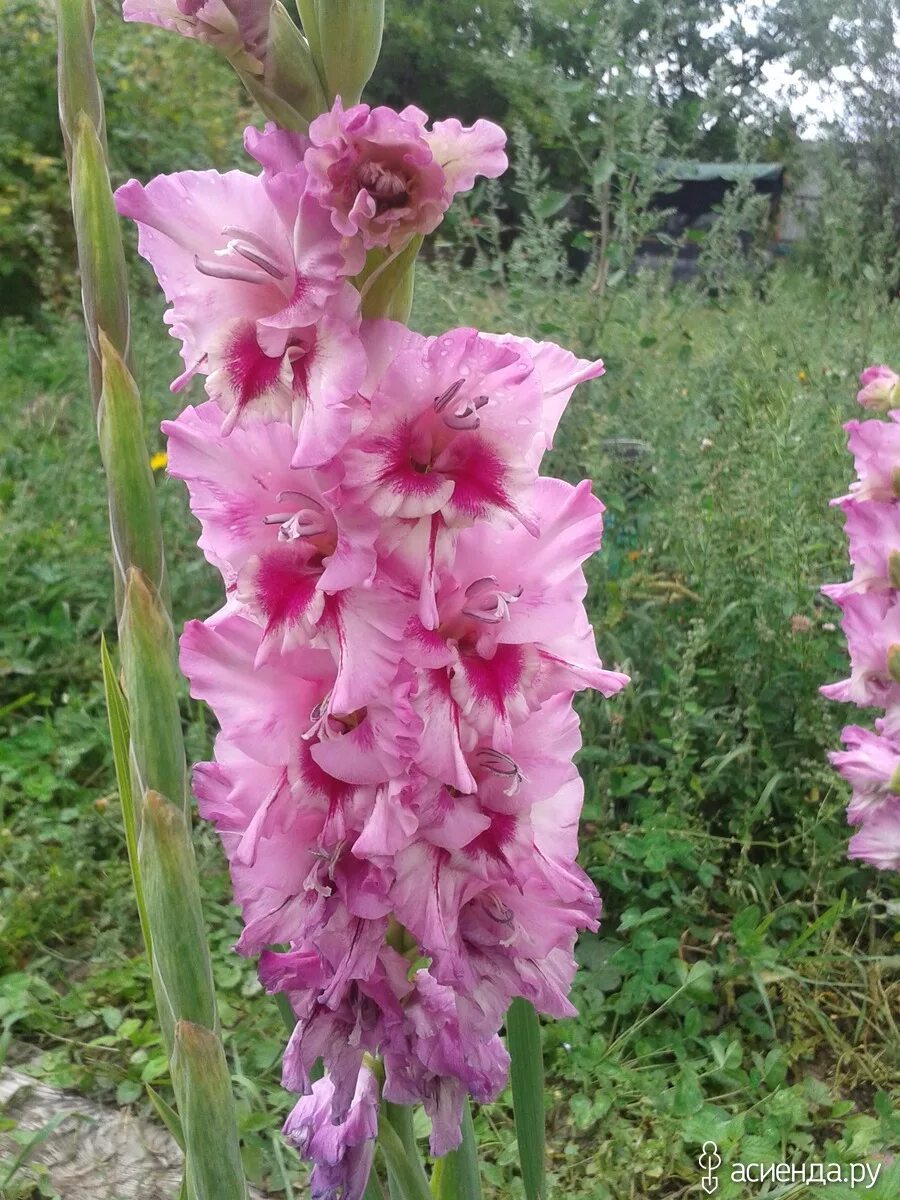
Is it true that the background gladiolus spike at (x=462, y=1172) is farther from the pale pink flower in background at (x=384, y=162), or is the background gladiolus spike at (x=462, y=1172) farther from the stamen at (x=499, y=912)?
the pale pink flower in background at (x=384, y=162)

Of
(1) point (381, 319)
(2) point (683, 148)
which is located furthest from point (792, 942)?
(2) point (683, 148)

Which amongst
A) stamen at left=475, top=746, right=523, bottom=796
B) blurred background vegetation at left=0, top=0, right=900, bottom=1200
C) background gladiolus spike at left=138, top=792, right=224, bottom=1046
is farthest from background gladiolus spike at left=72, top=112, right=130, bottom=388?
blurred background vegetation at left=0, top=0, right=900, bottom=1200

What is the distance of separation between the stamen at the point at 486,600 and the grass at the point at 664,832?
97cm

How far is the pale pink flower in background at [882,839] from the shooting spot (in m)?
1.38

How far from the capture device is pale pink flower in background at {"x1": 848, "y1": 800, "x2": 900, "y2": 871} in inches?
54.4

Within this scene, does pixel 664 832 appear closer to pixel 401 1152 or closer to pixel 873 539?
pixel 873 539

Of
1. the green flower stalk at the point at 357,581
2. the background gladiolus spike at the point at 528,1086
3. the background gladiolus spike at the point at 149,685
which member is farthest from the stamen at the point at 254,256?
the background gladiolus spike at the point at 528,1086

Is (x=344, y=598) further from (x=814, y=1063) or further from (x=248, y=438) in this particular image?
(x=814, y=1063)

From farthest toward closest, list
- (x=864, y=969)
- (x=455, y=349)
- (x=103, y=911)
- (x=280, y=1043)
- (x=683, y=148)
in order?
(x=683, y=148)
(x=103, y=911)
(x=864, y=969)
(x=280, y=1043)
(x=455, y=349)

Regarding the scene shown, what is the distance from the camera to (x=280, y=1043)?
167 centimetres

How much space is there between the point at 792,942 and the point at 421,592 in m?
1.45

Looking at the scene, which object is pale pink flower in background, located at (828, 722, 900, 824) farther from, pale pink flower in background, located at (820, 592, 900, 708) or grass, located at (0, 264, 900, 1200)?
grass, located at (0, 264, 900, 1200)

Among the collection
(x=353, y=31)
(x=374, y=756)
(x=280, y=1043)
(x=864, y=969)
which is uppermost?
(x=353, y=31)

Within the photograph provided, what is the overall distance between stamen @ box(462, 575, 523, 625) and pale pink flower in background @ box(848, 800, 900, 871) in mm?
982
